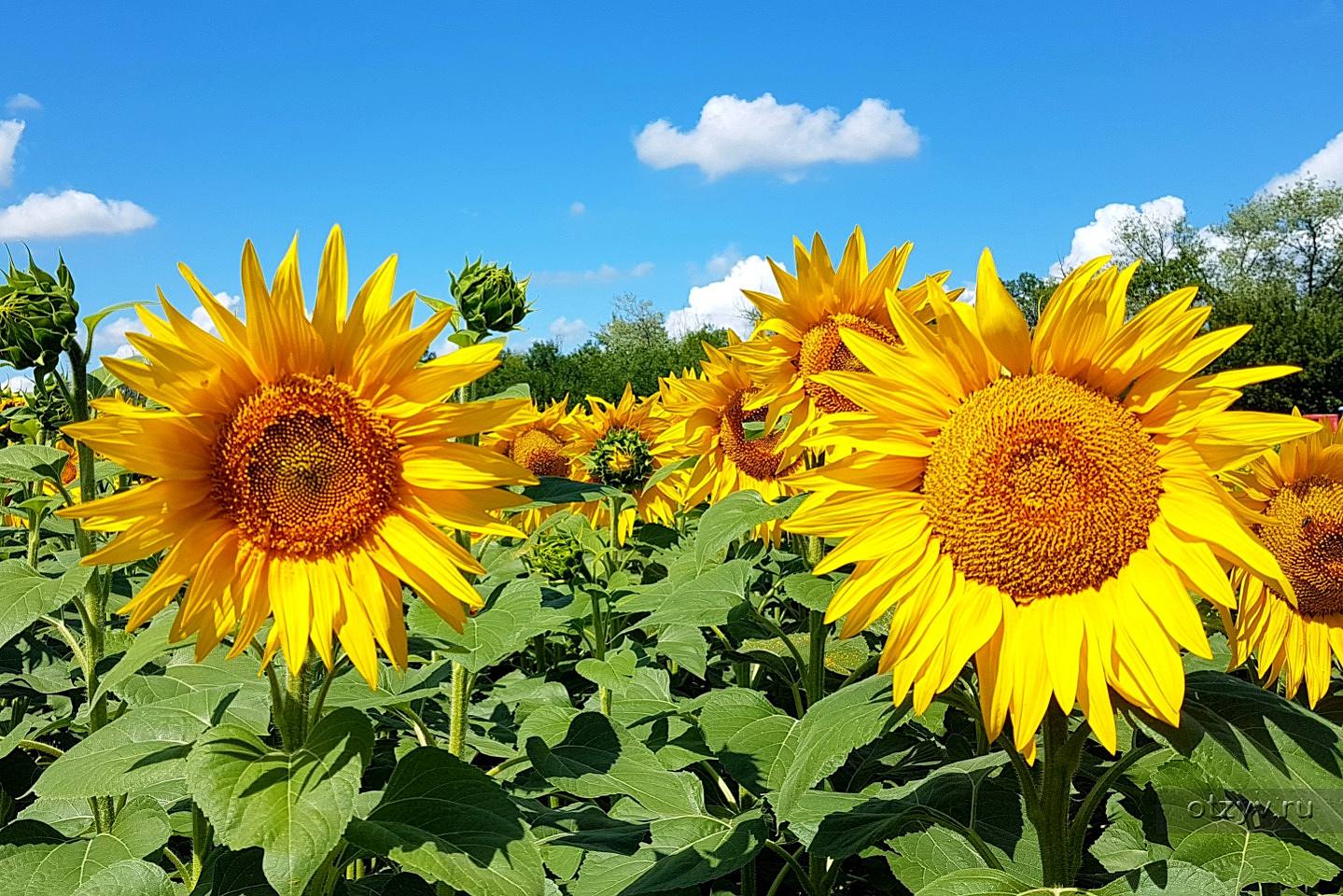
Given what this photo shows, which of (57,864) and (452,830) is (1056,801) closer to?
(452,830)

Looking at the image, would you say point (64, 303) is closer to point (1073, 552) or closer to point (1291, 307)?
point (1073, 552)

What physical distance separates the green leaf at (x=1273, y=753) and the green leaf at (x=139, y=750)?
172cm

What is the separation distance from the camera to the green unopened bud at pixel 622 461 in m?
4.75

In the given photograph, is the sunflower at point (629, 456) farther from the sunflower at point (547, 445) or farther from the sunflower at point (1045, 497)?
the sunflower at point (1045, 497)

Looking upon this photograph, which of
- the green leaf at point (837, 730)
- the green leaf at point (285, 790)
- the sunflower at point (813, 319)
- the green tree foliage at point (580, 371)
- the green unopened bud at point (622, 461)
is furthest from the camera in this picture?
the green tree foliage at point (580, 371)

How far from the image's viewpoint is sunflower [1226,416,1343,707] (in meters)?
2.44

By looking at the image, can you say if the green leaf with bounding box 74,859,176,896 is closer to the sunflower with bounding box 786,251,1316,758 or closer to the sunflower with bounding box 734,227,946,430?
the sunflower with bounding box 786,251,1316,758

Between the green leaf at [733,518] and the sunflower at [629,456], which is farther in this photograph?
the sunflower at [629,456]

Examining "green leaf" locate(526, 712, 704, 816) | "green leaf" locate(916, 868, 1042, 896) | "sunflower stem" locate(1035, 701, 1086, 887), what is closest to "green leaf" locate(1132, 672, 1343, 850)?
"sunflower stem" locate(1035, 701, 1086, 887)

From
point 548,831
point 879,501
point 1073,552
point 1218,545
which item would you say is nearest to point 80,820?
point 548,831

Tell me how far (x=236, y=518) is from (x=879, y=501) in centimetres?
117

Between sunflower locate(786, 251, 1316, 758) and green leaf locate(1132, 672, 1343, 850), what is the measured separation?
14cm

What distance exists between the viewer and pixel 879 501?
1.94 metres

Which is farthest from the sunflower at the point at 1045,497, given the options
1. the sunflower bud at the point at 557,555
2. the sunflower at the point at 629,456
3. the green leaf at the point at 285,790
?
the sunflower at the point at 629,456
